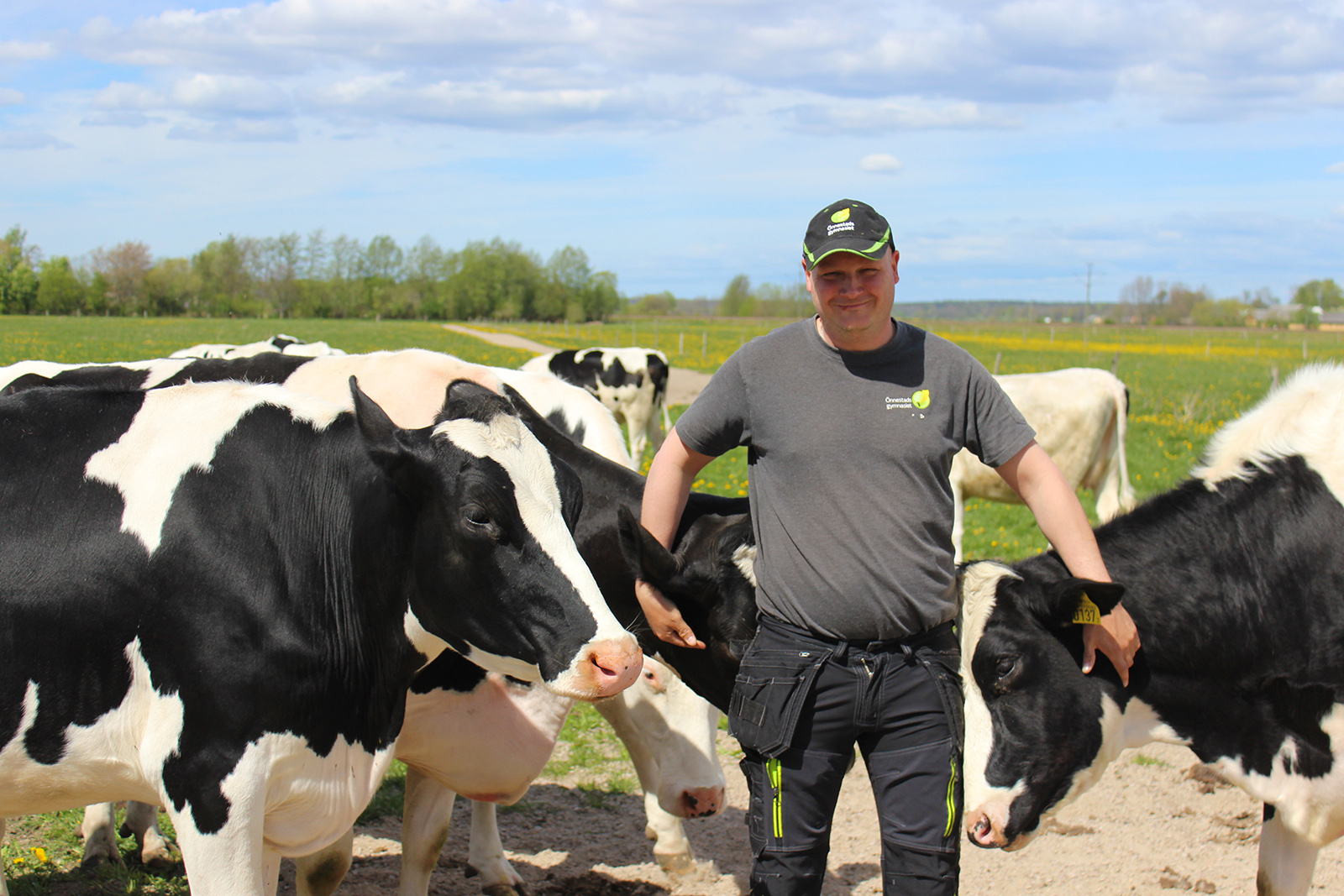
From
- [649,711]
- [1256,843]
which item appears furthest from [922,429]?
[1256,843]

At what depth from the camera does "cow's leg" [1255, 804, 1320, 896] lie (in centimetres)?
369

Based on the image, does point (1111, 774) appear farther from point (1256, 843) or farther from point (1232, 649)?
point (1232, 649)

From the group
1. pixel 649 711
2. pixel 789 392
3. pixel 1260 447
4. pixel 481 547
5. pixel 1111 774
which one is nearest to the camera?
pixel 481 547

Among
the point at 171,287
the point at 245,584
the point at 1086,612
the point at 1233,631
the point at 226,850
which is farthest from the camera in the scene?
the point at 171,287

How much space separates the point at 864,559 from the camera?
2900 mm

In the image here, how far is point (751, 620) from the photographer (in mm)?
3484

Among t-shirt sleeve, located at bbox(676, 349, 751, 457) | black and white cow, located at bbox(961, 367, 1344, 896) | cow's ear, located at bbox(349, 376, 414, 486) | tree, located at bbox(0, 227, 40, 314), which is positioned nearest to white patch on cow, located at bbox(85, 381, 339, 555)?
cow's ear, located at bbox(349, 376, 414, 486)

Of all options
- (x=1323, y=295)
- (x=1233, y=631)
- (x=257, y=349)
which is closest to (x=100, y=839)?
(x=1233, y=631)

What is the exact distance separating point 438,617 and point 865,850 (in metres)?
2.86

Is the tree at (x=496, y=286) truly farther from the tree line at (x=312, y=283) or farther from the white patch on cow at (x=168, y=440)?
the white patch on cow at (x=168, y=440)

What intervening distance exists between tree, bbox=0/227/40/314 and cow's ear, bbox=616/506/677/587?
244 ft

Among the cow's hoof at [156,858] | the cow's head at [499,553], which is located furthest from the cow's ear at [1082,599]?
the cow's hoof at [156,858]

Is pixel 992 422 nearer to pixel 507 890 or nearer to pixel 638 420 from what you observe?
pixel 507 890

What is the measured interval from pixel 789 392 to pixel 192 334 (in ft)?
147
